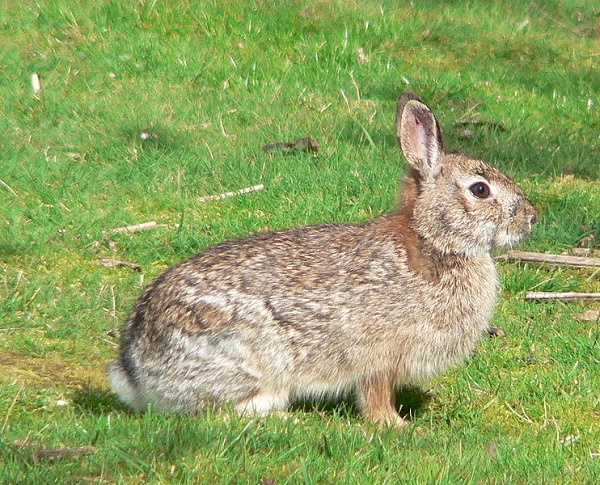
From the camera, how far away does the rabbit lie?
5129 millimetres

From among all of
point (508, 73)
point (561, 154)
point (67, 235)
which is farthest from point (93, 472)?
point (508, 73)

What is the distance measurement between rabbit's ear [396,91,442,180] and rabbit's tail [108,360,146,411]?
1.83m

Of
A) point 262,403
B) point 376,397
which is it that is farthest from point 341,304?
point 262,403

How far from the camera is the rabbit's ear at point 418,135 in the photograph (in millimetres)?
5652

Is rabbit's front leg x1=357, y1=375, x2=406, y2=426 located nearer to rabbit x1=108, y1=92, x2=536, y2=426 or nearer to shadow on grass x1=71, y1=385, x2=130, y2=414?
rabbit x1=108, y1=92, x2=536, y2=426

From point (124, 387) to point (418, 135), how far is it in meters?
1.98

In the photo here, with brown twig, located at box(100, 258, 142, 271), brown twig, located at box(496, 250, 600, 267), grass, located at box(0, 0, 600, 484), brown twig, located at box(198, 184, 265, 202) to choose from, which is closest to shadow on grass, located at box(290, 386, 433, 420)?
grass, located at box(0, 0, 600, 484)

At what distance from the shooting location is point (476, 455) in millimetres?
4594

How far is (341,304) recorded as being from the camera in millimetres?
5281

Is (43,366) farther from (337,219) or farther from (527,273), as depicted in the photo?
(527,273)

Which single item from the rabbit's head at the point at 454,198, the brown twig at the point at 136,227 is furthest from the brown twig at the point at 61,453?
the brown twig at the point at 136,227

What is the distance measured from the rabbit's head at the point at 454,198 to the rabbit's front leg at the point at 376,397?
748 mm

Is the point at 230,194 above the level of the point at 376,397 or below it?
below

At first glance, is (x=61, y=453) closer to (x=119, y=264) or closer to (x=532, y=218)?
(x=532, y=218)
